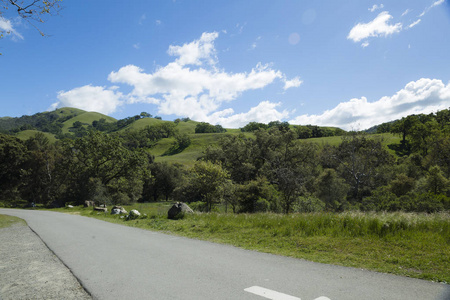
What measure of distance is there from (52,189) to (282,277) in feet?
198

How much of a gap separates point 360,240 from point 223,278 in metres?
4.33

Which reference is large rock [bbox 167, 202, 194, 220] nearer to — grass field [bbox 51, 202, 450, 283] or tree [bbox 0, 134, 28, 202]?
grass field [bbox 51, 202, 450, 283]

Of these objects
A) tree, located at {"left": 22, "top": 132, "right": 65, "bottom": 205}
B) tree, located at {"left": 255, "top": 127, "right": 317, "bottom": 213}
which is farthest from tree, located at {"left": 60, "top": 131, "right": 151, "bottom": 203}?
tree, located at {"left": 255, "top": 127, "right": 317, "bottom": 213}

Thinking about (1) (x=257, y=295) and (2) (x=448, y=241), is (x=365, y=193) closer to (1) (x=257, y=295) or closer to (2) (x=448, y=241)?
(2) (x=448, y=241)

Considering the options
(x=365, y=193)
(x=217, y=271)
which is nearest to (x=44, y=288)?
(x=217, y=271)

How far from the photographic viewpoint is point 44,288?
5.23m

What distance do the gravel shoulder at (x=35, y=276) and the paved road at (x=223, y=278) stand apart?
235 mm

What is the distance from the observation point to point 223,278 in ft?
17.0

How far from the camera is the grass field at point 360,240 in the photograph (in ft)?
18.2

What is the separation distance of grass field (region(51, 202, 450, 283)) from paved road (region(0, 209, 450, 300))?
0.65m

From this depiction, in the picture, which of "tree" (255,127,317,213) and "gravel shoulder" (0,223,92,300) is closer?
"gravel shoulder" (0,223,92,300)

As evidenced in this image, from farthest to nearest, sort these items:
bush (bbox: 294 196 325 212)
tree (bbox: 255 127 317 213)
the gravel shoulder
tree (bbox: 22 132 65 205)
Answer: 1. tree (bbox: 22 132 65 205)
2. tree (bbox: 255 127 317 213)
3. bush (bbox: 294 196 325 212)
4. the gravel shoulder

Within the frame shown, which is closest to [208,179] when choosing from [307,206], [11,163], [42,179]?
[307,206]

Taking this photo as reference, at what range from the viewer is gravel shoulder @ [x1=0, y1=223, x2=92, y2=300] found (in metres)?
4.94
